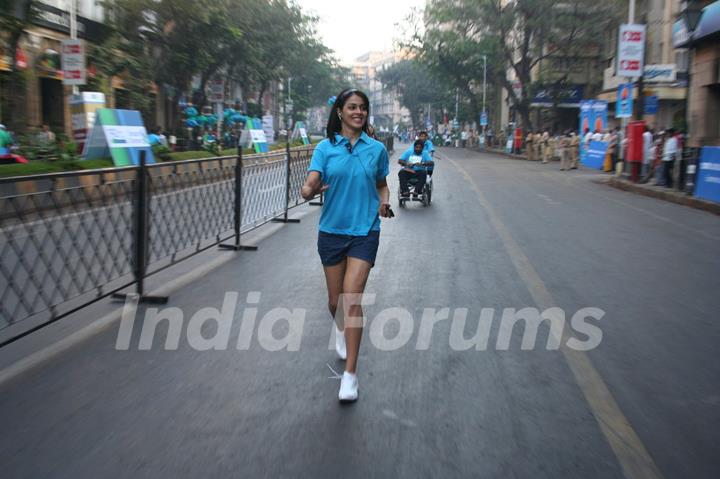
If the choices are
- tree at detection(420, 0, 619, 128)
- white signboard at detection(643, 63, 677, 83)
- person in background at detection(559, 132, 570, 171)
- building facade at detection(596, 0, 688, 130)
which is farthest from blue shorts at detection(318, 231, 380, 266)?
tree at detection(420, 0, 619, 128)

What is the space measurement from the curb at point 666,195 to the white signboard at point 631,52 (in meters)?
3.34

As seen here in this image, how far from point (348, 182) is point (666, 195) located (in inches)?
639

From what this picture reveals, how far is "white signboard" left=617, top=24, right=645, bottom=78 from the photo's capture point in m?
23.6

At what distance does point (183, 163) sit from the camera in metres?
7.86

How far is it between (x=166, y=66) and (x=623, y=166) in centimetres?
1893

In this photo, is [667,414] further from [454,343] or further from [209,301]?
[209,301]

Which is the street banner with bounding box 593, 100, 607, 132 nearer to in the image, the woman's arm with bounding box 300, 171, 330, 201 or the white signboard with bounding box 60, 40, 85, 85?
the white signboard with bounding box 60, 40, 85, 85

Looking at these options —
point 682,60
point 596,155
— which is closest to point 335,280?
point 596,155

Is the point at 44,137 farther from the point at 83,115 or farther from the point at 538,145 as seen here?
the point at 538,145

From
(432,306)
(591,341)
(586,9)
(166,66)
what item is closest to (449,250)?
(432,306)

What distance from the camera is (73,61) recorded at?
727 inches

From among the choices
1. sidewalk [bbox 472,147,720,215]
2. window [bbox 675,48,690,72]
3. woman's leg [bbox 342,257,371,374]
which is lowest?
sidewalk [bbox 472,147,720,215]

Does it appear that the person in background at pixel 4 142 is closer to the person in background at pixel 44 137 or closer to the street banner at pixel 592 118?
the person in background at pixel 44 137

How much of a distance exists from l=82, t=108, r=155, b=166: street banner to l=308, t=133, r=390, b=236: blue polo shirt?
46.6 feet
